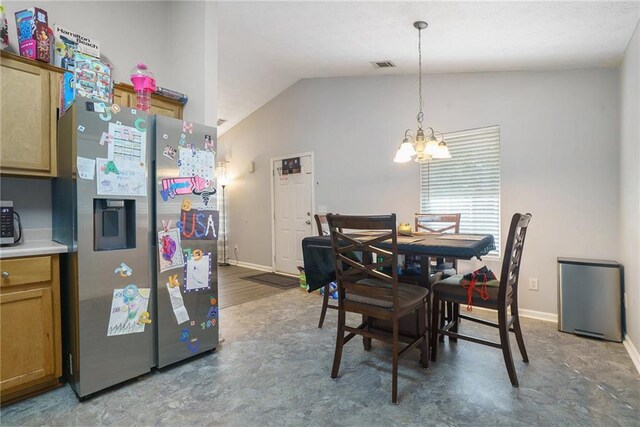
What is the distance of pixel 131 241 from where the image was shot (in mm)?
2070

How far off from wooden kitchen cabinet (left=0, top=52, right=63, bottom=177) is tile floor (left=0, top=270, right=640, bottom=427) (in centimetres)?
143

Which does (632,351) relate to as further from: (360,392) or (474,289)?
(360,392)

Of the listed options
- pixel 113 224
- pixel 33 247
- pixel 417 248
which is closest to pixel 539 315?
pixel 417 248

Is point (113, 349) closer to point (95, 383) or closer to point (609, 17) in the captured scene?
point (95, 383)

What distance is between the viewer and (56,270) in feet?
6.33

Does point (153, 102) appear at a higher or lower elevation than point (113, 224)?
higher

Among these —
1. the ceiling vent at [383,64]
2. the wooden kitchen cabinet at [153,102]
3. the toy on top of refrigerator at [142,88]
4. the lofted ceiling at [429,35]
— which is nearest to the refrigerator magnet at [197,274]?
the toy on top of refrigerator at [142,88]

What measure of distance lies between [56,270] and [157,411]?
1.04 m

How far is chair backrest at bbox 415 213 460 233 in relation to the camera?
3146 mm

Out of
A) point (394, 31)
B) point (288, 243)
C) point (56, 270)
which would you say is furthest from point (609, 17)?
point (288, 243)

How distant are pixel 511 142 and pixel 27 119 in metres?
4.05

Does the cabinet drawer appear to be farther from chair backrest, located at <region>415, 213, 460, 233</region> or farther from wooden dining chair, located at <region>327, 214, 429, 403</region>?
chair backrest, located at <region>415, 213, 460, 233</region>

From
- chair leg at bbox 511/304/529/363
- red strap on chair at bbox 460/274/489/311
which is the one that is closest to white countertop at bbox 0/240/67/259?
red strap on chair at bbox 460/274/489/311

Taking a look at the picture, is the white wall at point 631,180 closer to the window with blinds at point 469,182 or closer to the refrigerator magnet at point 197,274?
the window with blinds at point 469,182
